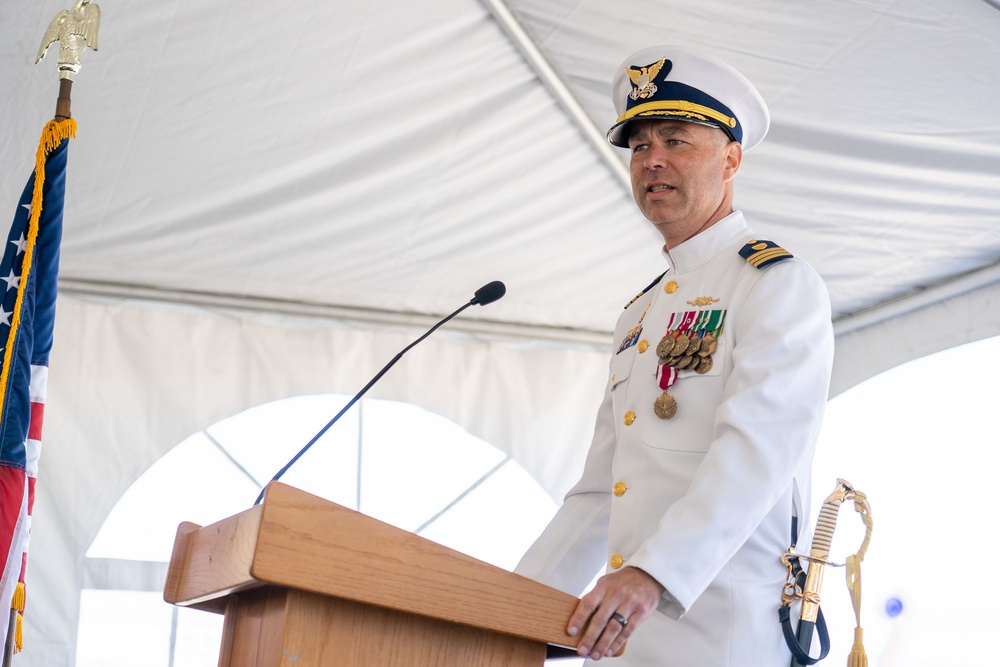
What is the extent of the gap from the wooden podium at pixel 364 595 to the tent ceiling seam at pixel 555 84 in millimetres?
2605

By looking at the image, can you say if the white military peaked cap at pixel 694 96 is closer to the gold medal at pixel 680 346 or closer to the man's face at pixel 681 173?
the man's face at pixel 681 173

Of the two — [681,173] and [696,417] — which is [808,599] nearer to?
[696,417]

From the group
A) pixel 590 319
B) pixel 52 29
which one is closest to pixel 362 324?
pixel 590 319

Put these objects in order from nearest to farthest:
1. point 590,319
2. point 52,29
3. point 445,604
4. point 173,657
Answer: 1. point 445,604
2. point 52,29
3. point 173,657
4. point 590,319

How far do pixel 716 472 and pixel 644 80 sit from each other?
796 mm

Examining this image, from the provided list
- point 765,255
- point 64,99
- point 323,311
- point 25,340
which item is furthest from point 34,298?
point 765,255

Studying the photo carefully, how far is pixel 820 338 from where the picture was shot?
5.21ft

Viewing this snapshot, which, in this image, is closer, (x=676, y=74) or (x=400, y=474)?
(x=676, y=74)

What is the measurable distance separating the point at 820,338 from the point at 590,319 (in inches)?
120

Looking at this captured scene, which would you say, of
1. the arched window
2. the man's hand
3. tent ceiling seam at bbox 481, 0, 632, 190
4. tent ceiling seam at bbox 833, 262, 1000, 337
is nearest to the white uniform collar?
the man's hand

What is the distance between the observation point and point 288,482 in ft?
14.1

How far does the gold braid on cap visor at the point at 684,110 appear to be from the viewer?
1.82 m

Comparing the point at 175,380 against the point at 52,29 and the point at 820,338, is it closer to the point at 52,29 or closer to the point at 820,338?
the point at 52,29

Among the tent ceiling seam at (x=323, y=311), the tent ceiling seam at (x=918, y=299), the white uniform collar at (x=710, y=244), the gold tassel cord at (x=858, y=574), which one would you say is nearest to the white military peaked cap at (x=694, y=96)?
the white uniform collar at (x=710, y=244)
